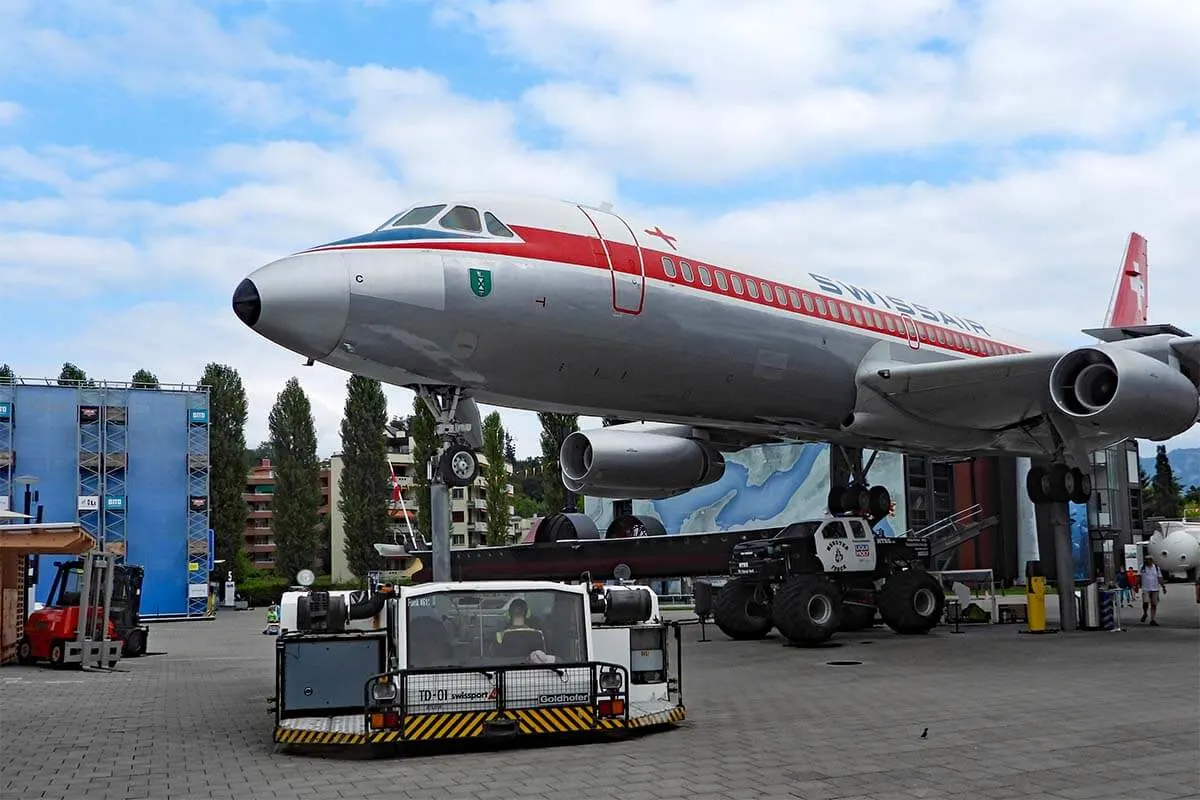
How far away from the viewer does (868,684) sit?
13102 millimetres

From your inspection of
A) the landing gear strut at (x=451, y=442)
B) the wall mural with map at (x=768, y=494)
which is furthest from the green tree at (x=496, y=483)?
the landing gear strut at (x=451, y=442)

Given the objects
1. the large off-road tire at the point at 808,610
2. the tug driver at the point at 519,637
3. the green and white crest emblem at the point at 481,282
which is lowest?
the large off-road tire at the point at 808,610

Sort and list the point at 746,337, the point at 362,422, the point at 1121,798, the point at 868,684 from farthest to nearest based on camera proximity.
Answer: the point at 362,422, the point at 746,337, the point at 868,684, the point at 1121,798

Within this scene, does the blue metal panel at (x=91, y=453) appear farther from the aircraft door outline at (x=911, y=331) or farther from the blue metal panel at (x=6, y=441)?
the aircraft door outline at (x=911, y=331)

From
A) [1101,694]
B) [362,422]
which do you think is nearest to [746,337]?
[1101,694]

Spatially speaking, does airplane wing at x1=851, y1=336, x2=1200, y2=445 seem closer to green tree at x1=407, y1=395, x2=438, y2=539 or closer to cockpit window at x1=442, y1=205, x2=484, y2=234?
cockpit window at x1=442, y1=205, x2=484, y2=234

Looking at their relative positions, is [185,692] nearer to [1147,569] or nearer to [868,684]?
[868,684]

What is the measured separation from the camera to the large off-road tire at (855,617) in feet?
71.9

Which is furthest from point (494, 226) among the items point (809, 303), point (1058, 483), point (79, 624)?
point (79, 624)

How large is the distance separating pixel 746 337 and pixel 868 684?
5374 mm

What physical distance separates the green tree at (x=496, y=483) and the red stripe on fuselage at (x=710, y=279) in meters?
41.7

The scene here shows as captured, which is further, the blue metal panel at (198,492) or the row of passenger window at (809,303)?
the blue metal panel at (198,492)

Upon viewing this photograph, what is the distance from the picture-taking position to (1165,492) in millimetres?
103688

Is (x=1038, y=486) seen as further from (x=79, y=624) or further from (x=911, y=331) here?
(x=79, y=624)
